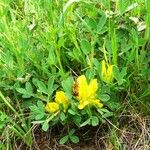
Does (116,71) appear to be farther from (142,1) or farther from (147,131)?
(142,1)

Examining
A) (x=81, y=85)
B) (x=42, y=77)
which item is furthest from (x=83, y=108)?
(x=42, y=77)

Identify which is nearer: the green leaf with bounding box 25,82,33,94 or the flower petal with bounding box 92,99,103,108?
the flower petal with bounding box 92,99,103,108

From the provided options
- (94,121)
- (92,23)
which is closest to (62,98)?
(94,121)

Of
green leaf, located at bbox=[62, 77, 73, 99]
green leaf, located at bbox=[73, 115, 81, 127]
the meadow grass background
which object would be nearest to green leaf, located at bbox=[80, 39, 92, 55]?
the meadow grass background

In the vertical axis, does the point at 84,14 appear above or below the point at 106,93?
above

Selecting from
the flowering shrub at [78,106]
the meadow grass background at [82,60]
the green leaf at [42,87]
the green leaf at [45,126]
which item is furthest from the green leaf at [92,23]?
the green leaf at [45,126]

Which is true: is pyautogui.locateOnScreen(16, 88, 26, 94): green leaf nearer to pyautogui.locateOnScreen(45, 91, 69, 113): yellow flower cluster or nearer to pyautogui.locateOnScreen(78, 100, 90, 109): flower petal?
pyautogui.locateOnScreen(45, 91, 69, 113): yellow flower cluster

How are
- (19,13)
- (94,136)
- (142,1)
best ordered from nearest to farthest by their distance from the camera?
(94,136)
(142,1)
(19,13)

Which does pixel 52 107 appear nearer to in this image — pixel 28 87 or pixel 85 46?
pixel 28 87
